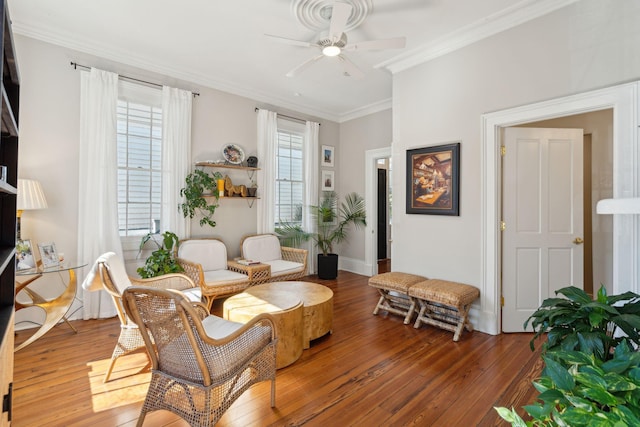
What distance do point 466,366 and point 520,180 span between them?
6.26ft

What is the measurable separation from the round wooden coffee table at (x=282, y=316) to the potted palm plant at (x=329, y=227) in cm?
248

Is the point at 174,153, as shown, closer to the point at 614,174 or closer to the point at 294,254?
the point at 294,254

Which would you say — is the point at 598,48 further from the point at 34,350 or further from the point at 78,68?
the point at 34,350

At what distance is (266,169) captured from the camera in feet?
16.3

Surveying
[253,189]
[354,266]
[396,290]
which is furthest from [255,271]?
[354,266]

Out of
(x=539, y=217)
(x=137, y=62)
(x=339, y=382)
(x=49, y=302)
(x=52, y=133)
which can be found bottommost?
(x=339, y=382)

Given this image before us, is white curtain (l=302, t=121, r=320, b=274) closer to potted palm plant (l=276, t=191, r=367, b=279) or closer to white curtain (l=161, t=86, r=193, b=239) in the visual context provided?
potted palm plant (l=276, t=191, r=367, b=279)

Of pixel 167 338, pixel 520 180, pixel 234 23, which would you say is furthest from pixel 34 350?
pixel 520 180

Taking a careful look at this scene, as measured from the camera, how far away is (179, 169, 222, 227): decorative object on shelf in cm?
405

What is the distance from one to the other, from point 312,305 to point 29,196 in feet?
8.95

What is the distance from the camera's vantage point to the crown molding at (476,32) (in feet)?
9.03

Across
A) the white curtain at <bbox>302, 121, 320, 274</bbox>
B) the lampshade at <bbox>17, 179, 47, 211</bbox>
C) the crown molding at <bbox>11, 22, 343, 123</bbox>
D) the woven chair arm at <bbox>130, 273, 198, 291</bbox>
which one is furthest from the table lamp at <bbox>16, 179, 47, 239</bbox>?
the white curtain at <bbox>302, 121, 320, 274</bbox>

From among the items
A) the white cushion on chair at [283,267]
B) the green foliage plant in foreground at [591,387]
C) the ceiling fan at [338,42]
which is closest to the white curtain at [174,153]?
the white cushion on chair at [283,267]

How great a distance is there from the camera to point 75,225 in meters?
3.38
